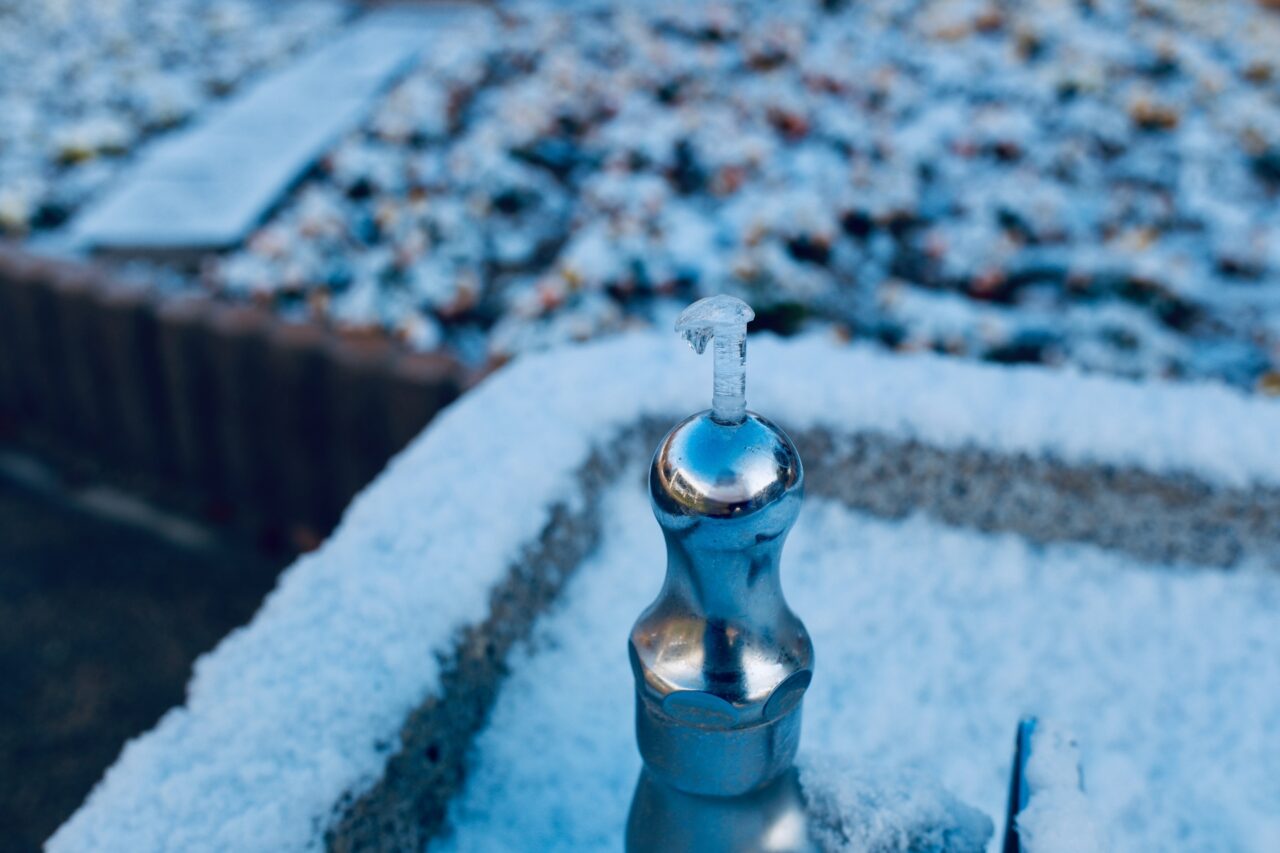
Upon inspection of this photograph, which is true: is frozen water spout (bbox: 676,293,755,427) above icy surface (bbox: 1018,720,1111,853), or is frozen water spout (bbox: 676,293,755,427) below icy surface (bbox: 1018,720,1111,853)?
above

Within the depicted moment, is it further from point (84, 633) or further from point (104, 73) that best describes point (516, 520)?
point (104, 73)

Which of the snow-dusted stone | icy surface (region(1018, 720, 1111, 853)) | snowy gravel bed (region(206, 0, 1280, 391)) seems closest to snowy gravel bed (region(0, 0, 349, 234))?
the snow-dusted stone

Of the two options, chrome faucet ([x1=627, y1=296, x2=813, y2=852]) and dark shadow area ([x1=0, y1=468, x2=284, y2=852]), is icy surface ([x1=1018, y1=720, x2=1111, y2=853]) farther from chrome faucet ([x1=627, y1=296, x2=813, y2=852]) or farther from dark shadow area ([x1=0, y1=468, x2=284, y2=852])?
dark shadow area ([x1=0, y1=468, x2=284, y2=852])

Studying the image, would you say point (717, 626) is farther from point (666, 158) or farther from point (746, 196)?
point (666, 158)

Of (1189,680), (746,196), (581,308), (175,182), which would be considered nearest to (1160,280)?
(746,196)

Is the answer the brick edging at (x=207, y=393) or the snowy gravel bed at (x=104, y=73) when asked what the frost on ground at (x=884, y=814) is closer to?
the brick edging at (x=207, y=393)

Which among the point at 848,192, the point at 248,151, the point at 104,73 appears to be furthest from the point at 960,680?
the point at 104,73
